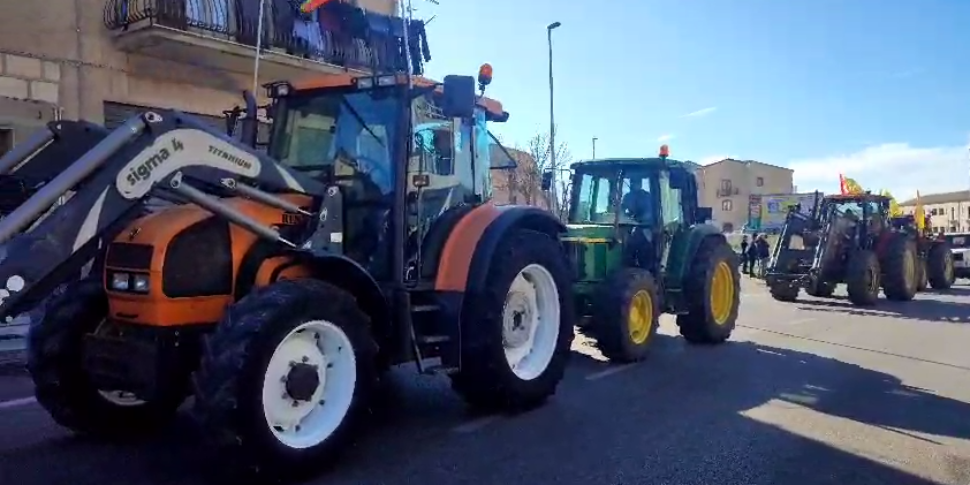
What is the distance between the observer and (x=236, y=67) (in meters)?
14.9

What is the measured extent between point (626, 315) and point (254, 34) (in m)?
9.13

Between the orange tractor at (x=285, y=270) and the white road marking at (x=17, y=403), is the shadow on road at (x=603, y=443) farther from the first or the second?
the white road marking at (x=17, y=403)

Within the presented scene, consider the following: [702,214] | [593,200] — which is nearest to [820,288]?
[702,214]

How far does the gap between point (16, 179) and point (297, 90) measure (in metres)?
2.07

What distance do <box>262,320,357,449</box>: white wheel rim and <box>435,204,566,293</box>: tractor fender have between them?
116 centimetres

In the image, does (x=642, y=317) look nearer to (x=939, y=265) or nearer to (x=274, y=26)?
(x=274, y=26)

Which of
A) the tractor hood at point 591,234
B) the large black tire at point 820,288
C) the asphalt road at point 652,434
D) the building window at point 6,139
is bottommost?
the asphalt road at point 652,434

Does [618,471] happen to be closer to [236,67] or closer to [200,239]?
[200,239]

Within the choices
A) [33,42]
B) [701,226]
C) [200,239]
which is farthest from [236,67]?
[200,239]

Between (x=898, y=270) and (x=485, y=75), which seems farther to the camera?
(x=898, y=270)

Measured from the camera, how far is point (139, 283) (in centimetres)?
486

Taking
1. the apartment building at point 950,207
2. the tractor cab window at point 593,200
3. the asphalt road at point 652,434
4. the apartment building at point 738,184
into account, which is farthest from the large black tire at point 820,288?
the apartment building at point 950,207

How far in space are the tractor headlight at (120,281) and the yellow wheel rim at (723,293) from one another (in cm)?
801

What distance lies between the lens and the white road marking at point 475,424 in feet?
20.0
